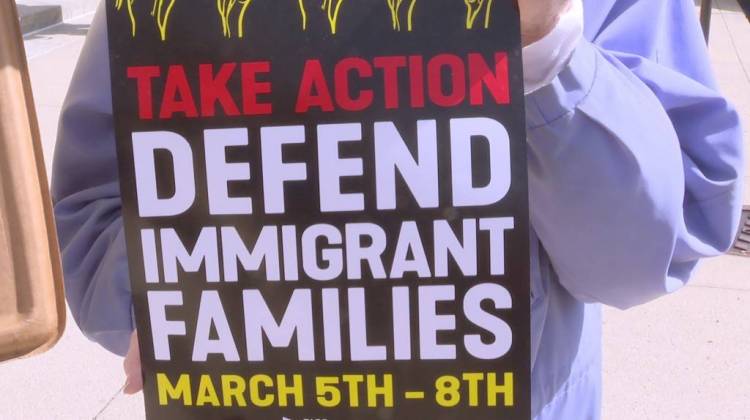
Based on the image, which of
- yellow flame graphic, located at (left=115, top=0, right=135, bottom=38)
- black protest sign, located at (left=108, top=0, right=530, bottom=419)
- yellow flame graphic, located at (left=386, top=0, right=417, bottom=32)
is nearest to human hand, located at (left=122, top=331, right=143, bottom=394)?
black protest sign, located at (left=108, top=0, right=530, bottom=419)

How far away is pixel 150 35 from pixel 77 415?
7.69ft

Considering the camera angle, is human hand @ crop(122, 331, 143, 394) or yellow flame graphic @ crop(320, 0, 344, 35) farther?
human hand @ crop(122, 331, 143, 394)

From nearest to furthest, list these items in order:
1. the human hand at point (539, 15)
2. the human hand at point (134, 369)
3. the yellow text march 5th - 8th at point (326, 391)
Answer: the human hand at point (539, 15), the yellow text march 5th - 8th at point (326, 391), the human hand at point (134, 369)

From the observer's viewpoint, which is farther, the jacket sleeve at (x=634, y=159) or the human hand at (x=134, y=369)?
the human hand at (x=134, y=369)

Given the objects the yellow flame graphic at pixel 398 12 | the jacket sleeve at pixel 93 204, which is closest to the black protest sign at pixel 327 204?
the yellow flame graphic at pixel 398 12

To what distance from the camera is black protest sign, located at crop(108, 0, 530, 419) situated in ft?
3.09

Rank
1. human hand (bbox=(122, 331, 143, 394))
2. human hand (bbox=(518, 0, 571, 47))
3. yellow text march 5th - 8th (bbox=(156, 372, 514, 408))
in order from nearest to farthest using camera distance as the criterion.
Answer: human hand (bbox=(518, 0, 571, 47)) → yellow text march 5th - 8th (bbox=(156, 372, 514, 408)) → human hand (bbox=(122, 331, 143, 394))

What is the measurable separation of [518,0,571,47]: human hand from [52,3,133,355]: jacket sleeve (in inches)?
22.8

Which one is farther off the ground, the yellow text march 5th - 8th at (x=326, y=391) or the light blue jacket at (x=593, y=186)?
the light blue jacket at (x=593, y=186)

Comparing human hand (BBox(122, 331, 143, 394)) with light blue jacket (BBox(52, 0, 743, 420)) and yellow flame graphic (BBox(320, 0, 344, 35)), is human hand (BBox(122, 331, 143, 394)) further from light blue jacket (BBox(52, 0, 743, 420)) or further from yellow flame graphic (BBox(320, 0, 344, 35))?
yellow flame graphic (BBox(320, 0, 344, 35))

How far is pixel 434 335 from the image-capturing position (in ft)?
3.30

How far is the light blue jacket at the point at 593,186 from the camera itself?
97 cm

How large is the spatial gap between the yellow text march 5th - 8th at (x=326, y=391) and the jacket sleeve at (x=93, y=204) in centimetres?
24

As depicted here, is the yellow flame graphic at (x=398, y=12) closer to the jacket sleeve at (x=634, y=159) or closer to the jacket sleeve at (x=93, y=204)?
the jacket sleeve at (x=634, y=159)
